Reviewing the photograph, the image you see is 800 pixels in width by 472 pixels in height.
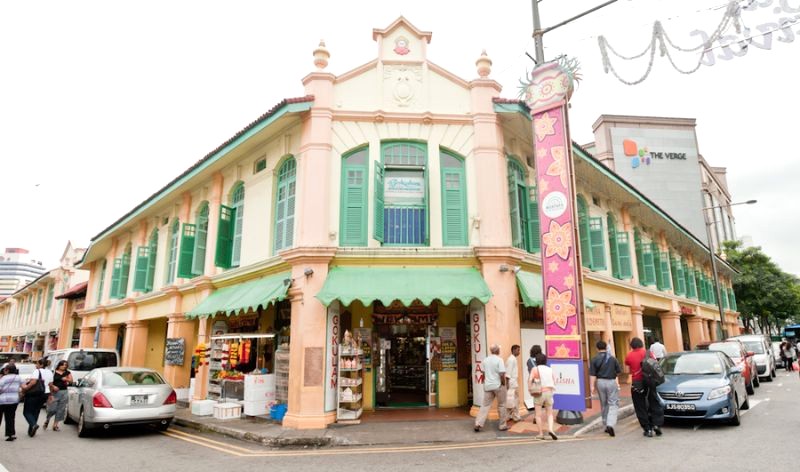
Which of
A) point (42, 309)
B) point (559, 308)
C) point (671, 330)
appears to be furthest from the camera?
point (42, 309)

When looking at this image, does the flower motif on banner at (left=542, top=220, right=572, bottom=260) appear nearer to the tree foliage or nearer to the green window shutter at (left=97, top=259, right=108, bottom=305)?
the green window shutter at (left=97, top=259, right=108, bottom=305)

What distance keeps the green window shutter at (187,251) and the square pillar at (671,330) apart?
21559mm

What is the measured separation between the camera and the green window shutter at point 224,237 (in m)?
14.5

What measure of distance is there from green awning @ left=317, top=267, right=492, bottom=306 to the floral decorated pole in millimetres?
1598

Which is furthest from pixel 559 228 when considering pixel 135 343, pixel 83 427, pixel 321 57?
pixel 135 343

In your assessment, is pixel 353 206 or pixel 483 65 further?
pixel 483 65

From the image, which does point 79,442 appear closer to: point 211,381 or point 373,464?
point 211,381

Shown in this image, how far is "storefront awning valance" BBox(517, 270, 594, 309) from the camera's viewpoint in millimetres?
11195

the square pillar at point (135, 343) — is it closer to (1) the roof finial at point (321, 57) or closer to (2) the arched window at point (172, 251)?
(2) the arched window at point (172, 251)

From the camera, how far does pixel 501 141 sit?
12.4 metres

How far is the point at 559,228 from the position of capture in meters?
10.7

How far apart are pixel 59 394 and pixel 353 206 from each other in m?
8.56

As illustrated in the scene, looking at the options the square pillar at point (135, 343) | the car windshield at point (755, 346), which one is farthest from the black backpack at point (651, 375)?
the square pillar at point (135, 343)

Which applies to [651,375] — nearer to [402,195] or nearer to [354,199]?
[402,195]
